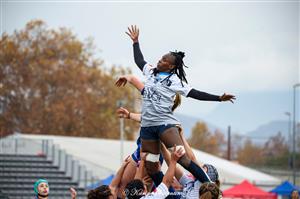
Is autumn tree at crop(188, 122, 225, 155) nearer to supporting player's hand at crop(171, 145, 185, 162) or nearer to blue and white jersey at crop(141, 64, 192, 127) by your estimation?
blue and white jersey at crop(141, 64, 192, 127)

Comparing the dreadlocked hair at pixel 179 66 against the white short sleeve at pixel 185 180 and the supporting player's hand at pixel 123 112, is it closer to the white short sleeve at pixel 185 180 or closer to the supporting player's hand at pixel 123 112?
the white short sleeve at pixel 185 180

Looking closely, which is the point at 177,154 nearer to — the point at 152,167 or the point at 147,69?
the point at 152,167

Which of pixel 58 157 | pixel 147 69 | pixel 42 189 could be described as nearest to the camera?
pixel 147 69

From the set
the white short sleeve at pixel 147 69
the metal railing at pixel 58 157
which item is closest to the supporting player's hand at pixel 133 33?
the white short sleeve at pixel 147 69

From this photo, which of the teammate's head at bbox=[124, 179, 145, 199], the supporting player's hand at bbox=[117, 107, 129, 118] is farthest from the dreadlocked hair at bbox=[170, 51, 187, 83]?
the teammate's head at bbox=[124, 179, 145, 199]

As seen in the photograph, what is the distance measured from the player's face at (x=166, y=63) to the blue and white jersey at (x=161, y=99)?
0.12 metres

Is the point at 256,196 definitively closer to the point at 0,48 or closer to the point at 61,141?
the point at 61,141

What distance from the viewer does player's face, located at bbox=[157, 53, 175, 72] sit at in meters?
10.0

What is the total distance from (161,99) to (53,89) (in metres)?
62.8

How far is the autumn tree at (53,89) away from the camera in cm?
7019

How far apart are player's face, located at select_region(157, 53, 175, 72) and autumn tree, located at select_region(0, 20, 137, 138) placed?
197 feet

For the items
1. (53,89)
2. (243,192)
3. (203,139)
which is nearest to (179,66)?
(243,192)

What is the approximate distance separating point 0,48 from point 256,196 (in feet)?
139

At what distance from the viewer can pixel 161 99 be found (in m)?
9.90
